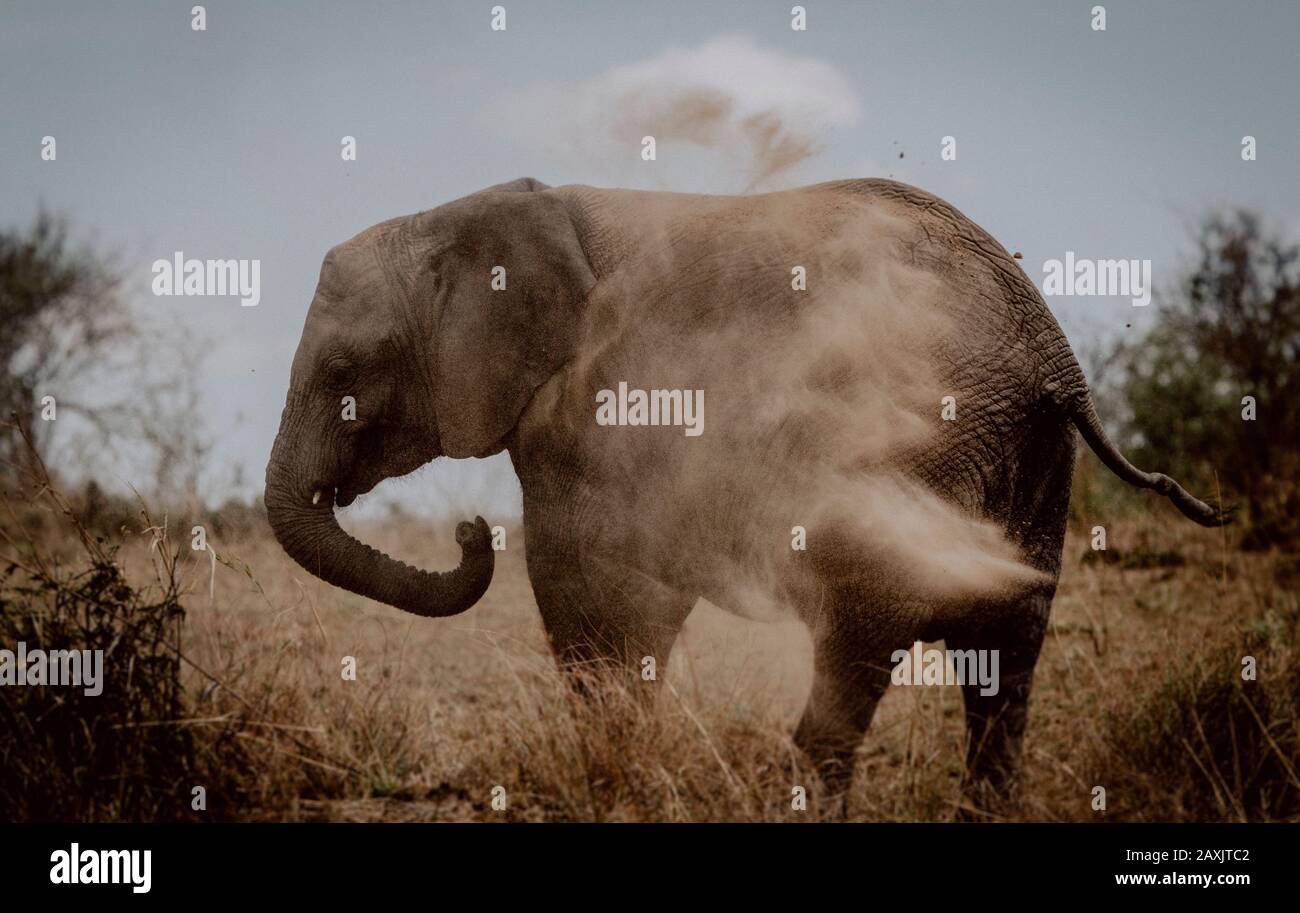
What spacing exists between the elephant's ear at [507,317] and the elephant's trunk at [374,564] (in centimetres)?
48

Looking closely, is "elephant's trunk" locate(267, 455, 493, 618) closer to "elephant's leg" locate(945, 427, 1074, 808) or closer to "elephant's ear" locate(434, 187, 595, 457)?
"elephant's ear" locate(434, 187, 595, 457)

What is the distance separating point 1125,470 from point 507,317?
2.74 metres

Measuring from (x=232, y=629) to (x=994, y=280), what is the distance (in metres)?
3.39

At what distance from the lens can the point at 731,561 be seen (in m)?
4.88

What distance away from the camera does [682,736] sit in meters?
4.16

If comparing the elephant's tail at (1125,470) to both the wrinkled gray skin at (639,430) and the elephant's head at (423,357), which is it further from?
the elephant's head at (423,357)

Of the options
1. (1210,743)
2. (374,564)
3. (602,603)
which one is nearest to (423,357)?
(374,564)

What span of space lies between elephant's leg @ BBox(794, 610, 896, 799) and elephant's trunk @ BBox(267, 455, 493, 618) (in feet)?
5.00

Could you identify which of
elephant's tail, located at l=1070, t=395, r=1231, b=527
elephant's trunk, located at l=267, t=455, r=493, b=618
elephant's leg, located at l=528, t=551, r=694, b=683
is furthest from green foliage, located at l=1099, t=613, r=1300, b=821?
elephant's trunk, located at l=267, t=455, r=493, b=618

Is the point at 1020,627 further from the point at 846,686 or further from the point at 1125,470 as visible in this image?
the point at 846,686

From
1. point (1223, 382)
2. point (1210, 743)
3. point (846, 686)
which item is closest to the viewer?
point (846, 686)

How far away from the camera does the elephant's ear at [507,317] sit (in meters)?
5.09
